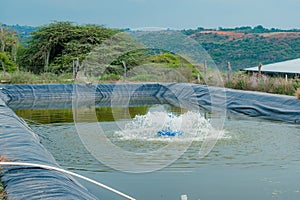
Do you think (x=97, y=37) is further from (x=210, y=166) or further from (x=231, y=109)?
(x=210, y=166)

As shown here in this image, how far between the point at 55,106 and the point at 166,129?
7.15m

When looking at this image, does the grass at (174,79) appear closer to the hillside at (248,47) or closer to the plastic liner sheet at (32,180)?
the plastic liner sheet at (32,180)

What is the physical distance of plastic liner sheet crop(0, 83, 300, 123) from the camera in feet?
38.9

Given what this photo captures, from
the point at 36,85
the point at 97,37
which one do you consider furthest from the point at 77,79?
the point at 97,37

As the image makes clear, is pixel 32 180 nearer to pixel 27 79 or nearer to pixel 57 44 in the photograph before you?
pixel 27 79

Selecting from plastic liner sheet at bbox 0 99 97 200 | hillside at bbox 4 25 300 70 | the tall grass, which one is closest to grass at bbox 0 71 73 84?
the tall grass

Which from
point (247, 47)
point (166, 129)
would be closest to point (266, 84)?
point (166, 129)

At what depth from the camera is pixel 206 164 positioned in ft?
20.3

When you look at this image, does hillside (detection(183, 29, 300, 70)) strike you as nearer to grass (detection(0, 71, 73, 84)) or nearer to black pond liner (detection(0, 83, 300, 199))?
grass (detection(0, 71, 73, 84))

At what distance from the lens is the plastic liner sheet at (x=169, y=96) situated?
11844 millimetres

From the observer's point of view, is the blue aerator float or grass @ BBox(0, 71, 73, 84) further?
grass @ BBox(0, 71, 73, 84)

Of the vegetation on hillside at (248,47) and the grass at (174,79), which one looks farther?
the vegetation on hillside at (248,47)

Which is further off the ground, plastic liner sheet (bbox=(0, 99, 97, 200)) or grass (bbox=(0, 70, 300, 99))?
grass (bbox=(0, 70, 300, 99))

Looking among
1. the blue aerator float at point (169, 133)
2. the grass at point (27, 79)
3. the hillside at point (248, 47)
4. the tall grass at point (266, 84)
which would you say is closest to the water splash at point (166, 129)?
the blue aerator float at point (169, 133)
